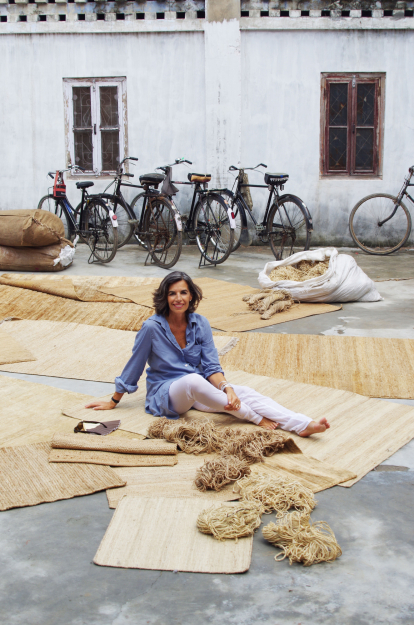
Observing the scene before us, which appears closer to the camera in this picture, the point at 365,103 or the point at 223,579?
the point at 223,579

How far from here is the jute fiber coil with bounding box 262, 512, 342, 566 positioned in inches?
89.3

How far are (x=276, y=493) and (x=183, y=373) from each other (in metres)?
1.05

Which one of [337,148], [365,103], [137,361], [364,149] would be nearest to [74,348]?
[137,361]

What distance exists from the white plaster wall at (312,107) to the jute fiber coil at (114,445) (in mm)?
7281

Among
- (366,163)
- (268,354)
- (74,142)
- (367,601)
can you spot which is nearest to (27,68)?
(74,142)

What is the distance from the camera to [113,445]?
3.05 m

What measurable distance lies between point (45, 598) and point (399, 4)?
9665 mm

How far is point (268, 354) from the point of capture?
4777mm

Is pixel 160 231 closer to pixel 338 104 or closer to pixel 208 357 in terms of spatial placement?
pixel 338 104

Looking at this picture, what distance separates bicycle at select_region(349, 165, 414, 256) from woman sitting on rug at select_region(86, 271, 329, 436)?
21.3 ft

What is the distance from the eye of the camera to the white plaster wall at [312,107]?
9.68 m

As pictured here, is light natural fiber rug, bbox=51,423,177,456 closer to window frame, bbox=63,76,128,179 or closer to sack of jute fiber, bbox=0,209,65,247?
sack of jute fiber, bbox=0,209,65,247

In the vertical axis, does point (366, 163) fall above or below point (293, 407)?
above

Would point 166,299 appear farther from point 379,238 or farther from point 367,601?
point 379,238
